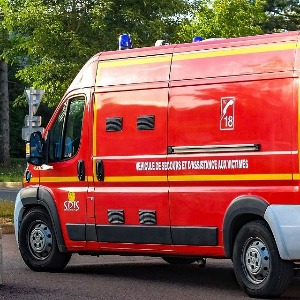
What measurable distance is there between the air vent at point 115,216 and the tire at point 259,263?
5.91 feet

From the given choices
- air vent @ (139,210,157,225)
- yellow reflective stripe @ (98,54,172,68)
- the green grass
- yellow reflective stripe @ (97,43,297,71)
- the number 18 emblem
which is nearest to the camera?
yellow reflective stripe @ (97,43,297,71)

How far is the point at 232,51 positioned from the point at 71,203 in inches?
118

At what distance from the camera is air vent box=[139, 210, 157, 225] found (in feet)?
44.7

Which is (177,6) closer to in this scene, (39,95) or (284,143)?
(39,95)

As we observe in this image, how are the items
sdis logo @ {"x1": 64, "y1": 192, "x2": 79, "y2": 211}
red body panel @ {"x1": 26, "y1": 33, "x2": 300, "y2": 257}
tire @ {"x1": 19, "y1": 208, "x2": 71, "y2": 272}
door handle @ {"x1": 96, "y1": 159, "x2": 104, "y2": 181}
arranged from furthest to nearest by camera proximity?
tire @ {"x1": 19, "y1": 208, "x2": 71, "y2": 272}
sdis logo @ {"x1": 64, "y1": 192, "x2": 79, "y2": 211}
door handle @ {"x1": 96, "y1": 159, "x2": 104, "y2": 181}
red body panel @ {"x1": 26, "y1": 33, "x2": 300, "y2": 257}

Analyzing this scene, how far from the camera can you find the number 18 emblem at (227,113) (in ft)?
41.8

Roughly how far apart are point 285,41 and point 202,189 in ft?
5.93

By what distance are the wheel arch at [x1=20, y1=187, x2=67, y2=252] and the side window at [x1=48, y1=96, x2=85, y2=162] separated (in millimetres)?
436

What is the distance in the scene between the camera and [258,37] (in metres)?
12.8

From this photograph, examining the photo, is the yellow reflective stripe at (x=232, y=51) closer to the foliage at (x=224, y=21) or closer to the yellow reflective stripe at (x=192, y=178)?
the yellow reflective stripe at (x=192, y=178)

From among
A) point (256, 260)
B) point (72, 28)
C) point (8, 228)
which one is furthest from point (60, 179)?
point (72, 28)

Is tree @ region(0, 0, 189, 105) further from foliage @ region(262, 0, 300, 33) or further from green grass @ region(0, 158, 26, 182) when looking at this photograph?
foliage @ region(262, 0, 300, 33)

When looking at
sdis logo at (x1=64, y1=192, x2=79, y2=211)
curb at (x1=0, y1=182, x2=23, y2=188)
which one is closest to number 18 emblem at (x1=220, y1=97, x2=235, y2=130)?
sdis logo at (x1=64, y1=192, x2=79, y2=211)

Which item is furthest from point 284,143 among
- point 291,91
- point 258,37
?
point 258,37
